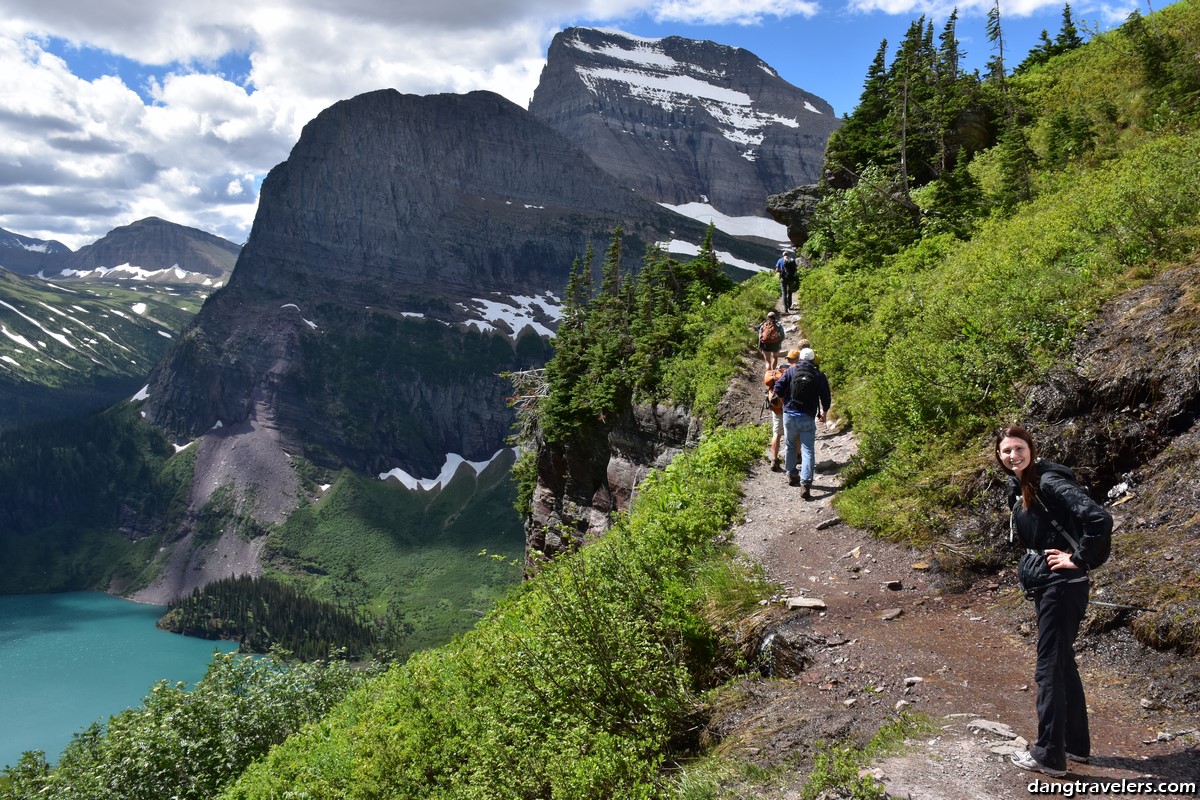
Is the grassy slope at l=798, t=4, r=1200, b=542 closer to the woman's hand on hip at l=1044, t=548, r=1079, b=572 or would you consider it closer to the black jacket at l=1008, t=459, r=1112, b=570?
the black jacket at l=1008, t=459, r=1112, b=570

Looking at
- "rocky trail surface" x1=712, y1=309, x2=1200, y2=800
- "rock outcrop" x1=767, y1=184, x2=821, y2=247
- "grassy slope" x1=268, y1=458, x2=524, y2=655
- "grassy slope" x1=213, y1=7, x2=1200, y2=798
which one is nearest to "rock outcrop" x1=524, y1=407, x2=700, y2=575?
"grassy slope" x1=213, y1=7, x2=1200, y2=798

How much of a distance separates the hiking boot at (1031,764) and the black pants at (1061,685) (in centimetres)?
3

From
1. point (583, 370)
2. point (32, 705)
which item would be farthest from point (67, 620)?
point (583, 370)

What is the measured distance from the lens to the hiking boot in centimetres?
459

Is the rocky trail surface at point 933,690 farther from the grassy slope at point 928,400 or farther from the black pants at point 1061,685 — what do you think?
the grassy slope at point 928,400

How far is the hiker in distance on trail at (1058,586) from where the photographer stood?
4590 millimetres

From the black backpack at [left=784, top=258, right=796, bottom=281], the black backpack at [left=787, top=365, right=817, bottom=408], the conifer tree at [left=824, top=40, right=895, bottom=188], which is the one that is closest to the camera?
the black backpack at [left=787, top=365, right=817, bottom=408]

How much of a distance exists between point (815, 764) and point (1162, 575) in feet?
12.0

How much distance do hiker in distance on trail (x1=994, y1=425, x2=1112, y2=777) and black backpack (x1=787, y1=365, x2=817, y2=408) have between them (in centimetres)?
670

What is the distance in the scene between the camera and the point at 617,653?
288 inches

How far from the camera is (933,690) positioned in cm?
602

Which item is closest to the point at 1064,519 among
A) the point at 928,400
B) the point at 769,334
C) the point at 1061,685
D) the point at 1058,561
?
the point at 1058,561

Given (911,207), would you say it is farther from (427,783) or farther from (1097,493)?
(427,783)

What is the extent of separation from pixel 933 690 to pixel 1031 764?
1.34 metres
